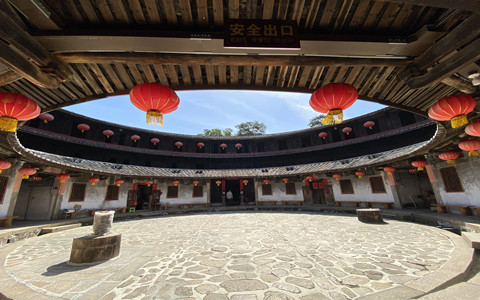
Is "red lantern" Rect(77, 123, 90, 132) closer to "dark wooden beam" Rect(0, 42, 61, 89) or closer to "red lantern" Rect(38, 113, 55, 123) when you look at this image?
"red lantern" Rect(38, 113, 55, 123)

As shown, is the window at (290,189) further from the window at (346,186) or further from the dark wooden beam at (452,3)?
the dark wooden beam at (452,3)

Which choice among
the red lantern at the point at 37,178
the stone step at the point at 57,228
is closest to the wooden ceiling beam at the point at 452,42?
the stone step at the point at 57,228

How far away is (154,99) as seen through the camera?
3307 mm

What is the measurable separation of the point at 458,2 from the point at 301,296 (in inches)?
181

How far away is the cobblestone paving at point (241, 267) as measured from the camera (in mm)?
3373

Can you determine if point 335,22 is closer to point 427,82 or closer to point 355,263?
point 427,82

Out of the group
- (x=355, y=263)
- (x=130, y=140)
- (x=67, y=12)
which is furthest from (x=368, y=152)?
(x=130, y=140)

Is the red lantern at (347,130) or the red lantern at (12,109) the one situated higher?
the red lantern at (347,130)

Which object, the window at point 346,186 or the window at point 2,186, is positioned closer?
the window at point 2,186

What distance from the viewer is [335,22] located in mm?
2998

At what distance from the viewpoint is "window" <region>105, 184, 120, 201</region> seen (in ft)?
51.0

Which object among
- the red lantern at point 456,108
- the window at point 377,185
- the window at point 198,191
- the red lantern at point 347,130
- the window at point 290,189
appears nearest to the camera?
the red lantern at point 456,108

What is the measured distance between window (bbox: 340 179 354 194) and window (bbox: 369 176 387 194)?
1.68 meters

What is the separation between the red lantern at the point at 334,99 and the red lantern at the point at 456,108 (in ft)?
6.60
